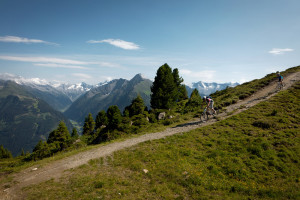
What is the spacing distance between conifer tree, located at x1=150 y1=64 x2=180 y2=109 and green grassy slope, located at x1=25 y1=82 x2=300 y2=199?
2827 centimetres

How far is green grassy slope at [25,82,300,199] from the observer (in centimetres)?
939

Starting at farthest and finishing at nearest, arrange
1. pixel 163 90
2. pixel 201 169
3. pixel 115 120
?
1. pixel 163 90
2. pixel 115 120
3. pixel 201 169

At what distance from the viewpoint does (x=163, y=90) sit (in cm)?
4625

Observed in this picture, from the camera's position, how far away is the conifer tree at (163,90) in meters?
45.4

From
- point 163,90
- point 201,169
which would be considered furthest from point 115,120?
point 201,169

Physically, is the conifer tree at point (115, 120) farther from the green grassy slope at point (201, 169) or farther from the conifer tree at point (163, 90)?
the green grassy slope at point (201, 169)

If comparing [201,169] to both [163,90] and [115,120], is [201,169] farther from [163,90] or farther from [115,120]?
[163,90]

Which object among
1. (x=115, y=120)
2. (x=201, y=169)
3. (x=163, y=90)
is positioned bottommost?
(x=115, y=120)

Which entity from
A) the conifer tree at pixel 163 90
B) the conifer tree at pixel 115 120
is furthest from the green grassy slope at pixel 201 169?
the conifer tree at pixel 163 90

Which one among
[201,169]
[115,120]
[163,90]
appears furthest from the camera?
[163,90]

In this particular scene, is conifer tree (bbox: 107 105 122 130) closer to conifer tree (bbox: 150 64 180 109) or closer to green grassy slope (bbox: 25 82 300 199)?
conifer tree (bbox: 150 64 180 109)

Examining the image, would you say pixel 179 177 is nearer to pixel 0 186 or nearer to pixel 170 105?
pixel 0 186

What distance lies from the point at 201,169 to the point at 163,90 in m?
35.9

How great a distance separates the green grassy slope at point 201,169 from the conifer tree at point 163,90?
28.3 meters
